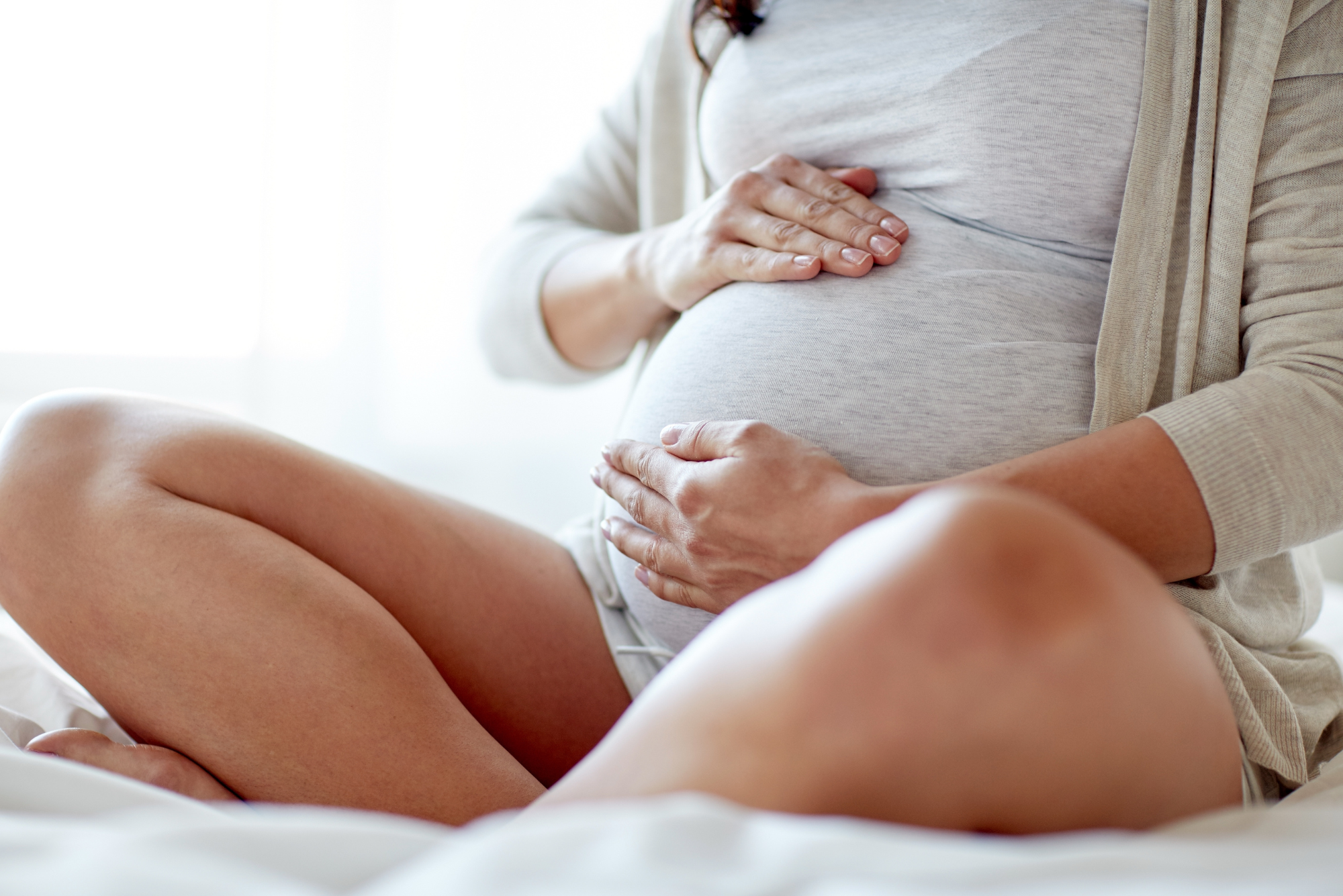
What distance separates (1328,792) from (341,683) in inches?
21.6

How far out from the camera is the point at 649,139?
3.41 feet

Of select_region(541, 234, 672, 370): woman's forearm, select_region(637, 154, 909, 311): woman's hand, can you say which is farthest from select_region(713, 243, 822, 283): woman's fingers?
select_region(541, 234, 672, 370): woman's forearm

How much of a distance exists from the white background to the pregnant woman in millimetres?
1150

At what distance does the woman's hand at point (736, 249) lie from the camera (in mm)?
746

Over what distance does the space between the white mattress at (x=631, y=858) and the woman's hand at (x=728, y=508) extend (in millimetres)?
238

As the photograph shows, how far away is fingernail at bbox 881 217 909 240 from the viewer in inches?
29.5

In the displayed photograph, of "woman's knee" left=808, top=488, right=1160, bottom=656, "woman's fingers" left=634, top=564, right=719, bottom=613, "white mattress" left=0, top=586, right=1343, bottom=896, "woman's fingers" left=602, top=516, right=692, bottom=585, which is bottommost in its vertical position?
"woman's fingers" left=634, top=564, right=719, bottom=613

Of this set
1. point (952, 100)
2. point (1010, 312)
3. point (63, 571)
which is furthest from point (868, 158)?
point (63, 571)

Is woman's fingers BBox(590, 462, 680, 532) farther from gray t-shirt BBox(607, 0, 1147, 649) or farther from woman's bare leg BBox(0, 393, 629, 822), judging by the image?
woman's bare leg BBox(0, 393, 629, 822)

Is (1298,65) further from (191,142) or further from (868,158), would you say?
(191,142)

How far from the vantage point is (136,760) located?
22.2 inches

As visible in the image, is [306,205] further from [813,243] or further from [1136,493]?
[1136,493]

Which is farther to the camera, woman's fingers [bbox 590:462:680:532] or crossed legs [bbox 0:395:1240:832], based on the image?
woman's fingers [bbox 590:462:680:532]

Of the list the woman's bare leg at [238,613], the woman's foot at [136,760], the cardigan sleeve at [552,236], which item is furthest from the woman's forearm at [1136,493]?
the cardigan sleeve at [552,236]
